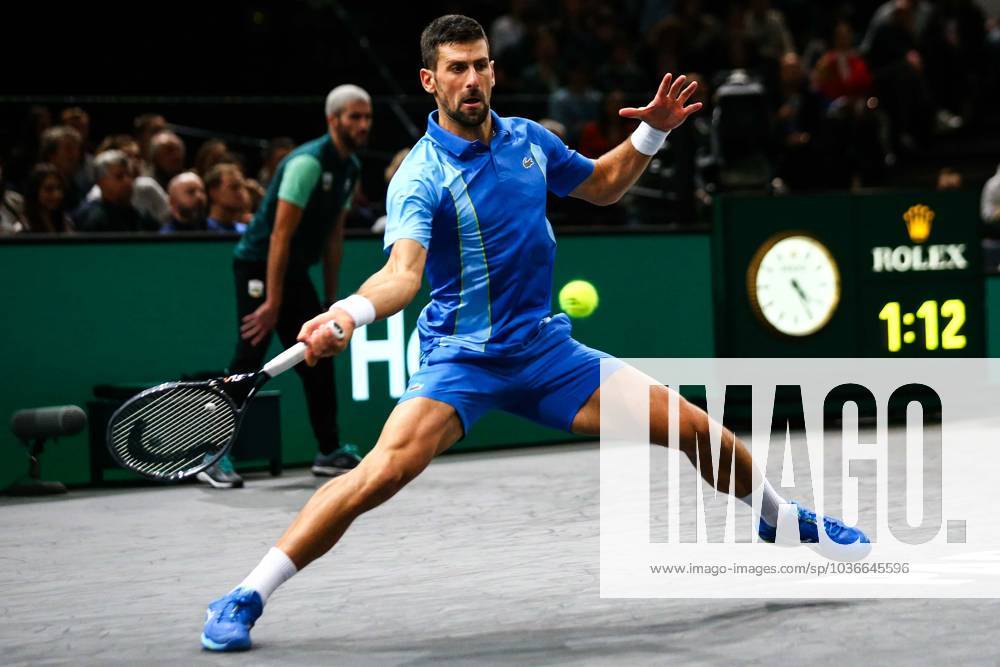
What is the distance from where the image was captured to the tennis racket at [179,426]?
5.12 m

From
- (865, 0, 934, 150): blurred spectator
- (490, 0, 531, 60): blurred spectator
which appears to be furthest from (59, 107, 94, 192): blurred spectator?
(865, 0, 934, 150): blurred spectator

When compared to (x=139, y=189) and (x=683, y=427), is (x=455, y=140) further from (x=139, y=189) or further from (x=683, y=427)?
(x=139, y=189)

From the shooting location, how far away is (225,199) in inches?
397

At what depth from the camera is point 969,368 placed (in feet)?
36.7

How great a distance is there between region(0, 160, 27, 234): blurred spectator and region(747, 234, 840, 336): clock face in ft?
15.4

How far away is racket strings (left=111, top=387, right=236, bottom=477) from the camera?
5145 millimetres

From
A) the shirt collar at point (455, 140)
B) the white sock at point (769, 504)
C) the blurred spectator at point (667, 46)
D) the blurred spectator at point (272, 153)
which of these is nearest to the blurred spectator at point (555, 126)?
the blurred spectator at point (272, 153)

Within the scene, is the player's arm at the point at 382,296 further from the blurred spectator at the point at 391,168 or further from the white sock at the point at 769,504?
the blurred spectator at the point at 391,168

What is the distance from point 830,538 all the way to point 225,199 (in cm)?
545

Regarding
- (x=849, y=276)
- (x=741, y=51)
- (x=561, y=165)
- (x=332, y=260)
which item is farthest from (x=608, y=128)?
(x=561, y=165)

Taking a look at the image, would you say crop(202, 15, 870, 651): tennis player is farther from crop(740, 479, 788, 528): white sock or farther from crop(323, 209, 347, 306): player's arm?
crop(323, 209, 347, 306): player's arm

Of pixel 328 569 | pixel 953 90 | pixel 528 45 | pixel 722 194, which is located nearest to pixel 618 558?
pixel 328 569

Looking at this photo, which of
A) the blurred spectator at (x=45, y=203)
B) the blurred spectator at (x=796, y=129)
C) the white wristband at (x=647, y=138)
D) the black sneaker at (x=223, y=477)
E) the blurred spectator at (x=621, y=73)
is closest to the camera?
the white wristband at (x=647, y=138)

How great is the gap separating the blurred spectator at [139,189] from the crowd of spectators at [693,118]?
13mm
